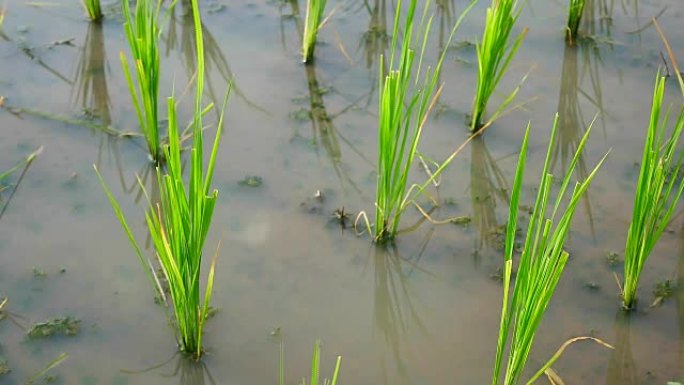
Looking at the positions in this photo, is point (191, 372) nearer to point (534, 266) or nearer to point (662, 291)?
point (534, 266)

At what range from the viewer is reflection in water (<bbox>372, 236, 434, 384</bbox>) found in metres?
2.43

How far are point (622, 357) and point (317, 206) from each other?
989 millimetres

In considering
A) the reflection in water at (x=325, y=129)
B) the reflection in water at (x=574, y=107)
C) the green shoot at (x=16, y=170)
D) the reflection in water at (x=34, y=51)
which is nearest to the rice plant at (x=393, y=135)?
the reflection in water at (x=325, y=129)

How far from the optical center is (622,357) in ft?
8.00

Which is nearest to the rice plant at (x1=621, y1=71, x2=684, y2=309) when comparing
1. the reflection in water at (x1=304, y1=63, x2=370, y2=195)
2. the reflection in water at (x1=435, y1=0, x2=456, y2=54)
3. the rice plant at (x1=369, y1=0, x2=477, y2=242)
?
the rice plant at (x1=369, y1=0, x2=477, y2=242)

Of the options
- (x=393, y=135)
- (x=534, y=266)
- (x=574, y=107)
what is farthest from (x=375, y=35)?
(x=534, y=266)

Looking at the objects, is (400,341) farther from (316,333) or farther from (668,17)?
(668,17)

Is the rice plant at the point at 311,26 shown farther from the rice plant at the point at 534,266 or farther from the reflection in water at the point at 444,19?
the rice plant at the point at 534,266

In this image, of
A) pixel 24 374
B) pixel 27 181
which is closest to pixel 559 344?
pixel 24 374

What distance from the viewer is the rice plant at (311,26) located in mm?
3377

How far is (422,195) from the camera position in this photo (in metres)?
2.95

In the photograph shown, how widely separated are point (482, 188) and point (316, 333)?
837 millimetres

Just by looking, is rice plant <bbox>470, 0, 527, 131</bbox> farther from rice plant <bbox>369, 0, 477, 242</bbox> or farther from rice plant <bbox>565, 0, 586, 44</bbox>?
rice plant <bbox>565, 0, 586, 44</bbox>

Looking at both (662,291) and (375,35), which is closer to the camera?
(662,291)
